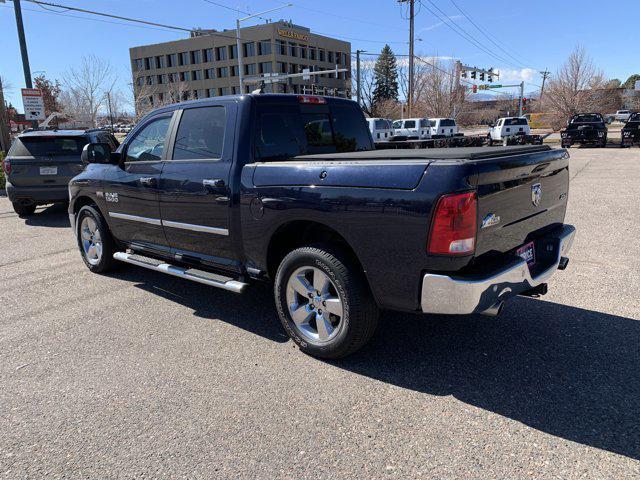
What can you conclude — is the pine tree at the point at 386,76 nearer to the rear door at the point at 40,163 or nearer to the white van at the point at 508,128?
the white van at the point at 508,128

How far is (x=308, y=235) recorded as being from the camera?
152 inches

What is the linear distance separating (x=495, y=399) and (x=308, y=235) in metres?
1.76

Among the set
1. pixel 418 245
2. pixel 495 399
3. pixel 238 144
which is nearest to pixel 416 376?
pixel 495 399

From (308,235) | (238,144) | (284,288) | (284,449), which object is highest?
(238,144)

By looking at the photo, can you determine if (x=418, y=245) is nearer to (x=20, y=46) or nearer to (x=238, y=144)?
(x=238, y=144)

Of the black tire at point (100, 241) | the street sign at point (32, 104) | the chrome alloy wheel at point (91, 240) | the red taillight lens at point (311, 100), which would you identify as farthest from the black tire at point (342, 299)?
the street sign at point (32, 104)

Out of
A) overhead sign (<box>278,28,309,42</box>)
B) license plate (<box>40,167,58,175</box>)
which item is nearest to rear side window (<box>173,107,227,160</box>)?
license plate (<box>40,167,58,175</box>)

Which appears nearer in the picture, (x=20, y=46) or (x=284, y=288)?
(x=284, y=288)

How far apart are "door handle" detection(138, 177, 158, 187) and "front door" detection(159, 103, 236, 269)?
0.12 m

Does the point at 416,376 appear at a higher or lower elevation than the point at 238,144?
lower

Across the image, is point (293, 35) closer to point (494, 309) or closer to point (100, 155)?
point (100, 155)

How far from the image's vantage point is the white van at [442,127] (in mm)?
36106

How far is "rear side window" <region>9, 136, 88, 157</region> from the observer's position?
960 centimetres

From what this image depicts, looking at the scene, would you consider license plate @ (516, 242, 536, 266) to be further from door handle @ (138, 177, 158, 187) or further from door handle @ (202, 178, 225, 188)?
door handle @ (138, 177, 158, 187)
